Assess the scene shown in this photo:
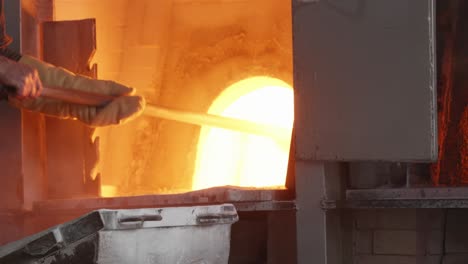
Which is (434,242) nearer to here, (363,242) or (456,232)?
(456,232)

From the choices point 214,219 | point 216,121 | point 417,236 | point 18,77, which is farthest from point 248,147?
point 214,219

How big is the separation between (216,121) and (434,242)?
1.30m

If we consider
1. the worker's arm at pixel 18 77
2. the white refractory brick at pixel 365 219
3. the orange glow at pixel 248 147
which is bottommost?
the white refractory brick at pixel 365 219

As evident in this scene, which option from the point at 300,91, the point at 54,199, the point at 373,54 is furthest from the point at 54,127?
the point at 373,54

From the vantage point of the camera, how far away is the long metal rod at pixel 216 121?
168 inches

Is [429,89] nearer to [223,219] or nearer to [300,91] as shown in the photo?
[300,91]

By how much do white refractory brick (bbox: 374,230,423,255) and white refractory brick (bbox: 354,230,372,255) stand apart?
22 mm

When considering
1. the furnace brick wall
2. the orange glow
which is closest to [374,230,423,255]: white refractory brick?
the furnace brick wall

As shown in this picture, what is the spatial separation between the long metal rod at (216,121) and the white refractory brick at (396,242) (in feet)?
3.63

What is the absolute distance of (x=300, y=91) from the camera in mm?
3270

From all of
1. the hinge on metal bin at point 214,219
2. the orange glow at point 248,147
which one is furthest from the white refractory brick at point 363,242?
the orange glow at point 248,147

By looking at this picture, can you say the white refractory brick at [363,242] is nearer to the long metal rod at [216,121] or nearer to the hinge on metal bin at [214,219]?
the hinge on metal bin at [214,219]

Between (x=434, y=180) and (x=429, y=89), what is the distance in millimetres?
431

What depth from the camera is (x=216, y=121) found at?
427 centimetres
